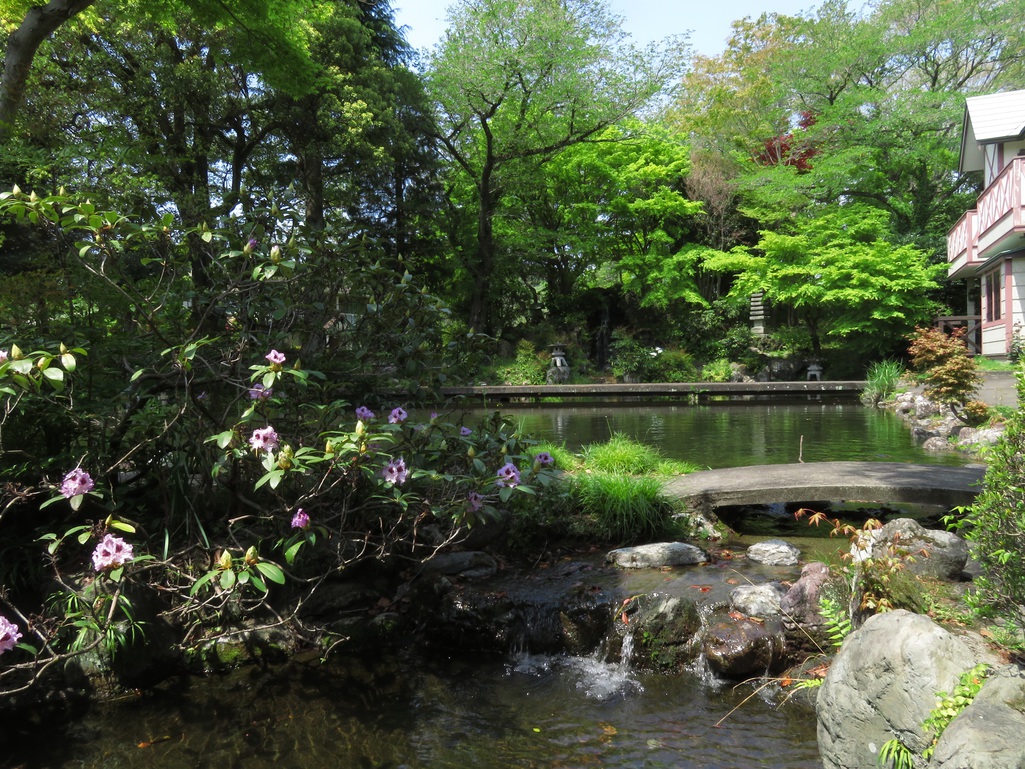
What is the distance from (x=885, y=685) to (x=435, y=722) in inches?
80.8

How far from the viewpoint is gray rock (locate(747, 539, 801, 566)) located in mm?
4961

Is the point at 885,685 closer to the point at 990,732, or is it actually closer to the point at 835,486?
the point at 990,732

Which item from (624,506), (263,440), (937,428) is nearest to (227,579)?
(263,440)

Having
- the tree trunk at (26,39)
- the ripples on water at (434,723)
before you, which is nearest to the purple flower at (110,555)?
the ripples on water at (434,723)

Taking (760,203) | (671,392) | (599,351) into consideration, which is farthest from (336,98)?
(760,203)

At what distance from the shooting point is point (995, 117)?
1809cm

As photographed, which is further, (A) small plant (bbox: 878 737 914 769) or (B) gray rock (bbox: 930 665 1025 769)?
(A) small plant (bbox: 878 737 914 769)

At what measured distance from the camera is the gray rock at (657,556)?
4910 millimetres

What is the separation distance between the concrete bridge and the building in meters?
12.5

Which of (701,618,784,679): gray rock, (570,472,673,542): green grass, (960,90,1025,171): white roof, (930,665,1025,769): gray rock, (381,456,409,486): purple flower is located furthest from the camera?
(960,90,1025,171): white roof

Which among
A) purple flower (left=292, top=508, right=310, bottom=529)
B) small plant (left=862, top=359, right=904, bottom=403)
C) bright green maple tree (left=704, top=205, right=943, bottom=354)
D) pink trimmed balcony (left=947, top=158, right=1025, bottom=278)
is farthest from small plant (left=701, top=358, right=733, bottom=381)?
purple flower (left=292, top=508, right=310, bottom=529)

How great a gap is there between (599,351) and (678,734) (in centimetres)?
2231

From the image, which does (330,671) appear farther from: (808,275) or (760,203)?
(760,203)

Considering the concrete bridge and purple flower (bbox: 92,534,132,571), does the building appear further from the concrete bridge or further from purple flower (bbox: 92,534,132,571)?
purple flower (bbox: 92,534,132,571)
